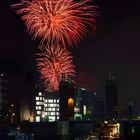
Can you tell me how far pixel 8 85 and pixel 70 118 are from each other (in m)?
32.3

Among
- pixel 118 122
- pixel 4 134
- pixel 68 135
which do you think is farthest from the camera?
pixel 68 135

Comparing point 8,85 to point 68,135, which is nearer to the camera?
point 68,135

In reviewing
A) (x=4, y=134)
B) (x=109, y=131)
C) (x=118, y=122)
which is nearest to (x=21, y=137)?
(x=4, y=134)

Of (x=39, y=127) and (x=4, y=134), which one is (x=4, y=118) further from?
(x=4, y=134)

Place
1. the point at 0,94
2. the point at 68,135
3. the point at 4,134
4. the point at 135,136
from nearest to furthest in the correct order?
the point at 135,136
the point at 4,134
the point at 68,135
the point at 0,94

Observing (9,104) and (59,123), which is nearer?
(59,123)

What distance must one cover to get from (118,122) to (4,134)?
53446 mm

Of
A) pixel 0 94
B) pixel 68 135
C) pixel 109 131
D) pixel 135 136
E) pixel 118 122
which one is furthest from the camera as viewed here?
pixel 0 94

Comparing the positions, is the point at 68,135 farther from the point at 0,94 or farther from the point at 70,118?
the point at 0,94

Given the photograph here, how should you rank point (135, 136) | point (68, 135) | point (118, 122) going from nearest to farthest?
point (135, 136)
point (118, 122)
point (68, 135)

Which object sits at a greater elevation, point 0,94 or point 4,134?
point 0,94

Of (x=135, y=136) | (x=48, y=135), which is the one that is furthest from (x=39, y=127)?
(x=135, y=136)

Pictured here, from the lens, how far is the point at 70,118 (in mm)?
194125

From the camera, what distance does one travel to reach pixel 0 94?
617 ft
